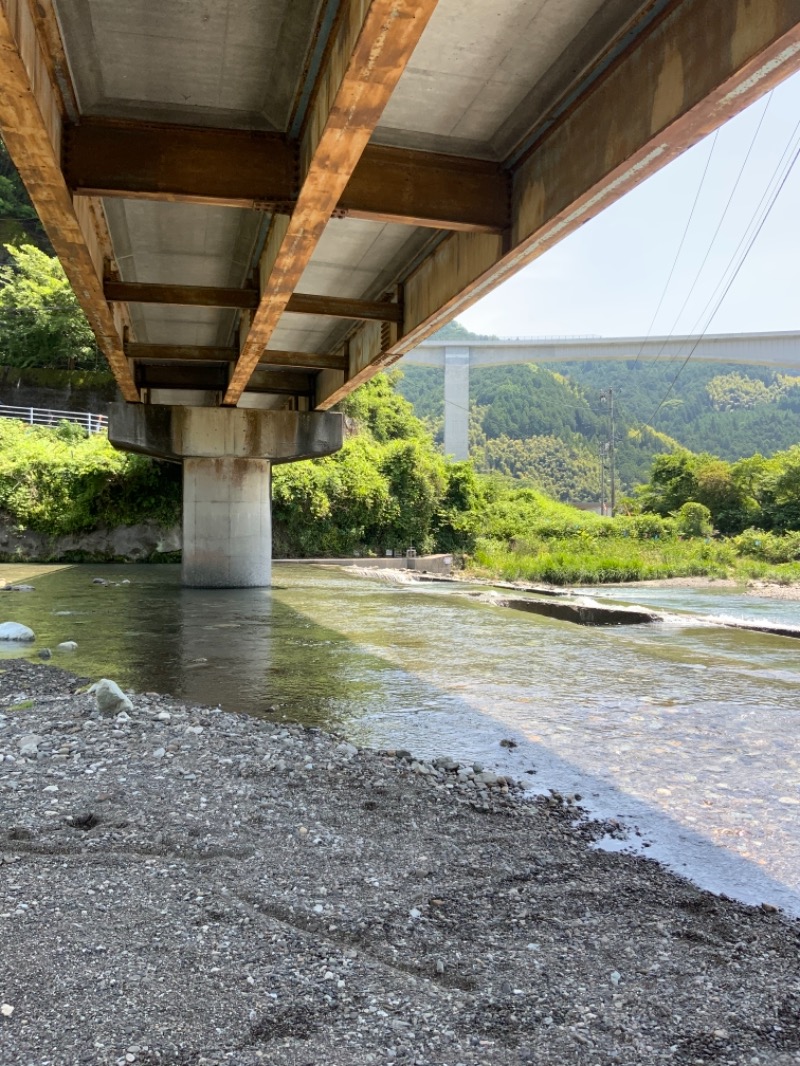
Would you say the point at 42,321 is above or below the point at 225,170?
above

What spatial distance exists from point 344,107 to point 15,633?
9.58 meters

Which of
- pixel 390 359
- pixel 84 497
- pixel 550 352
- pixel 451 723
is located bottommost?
pixel 451 723

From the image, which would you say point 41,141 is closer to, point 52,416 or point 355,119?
point 355,119

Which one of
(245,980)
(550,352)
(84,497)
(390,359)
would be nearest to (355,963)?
(245,980)

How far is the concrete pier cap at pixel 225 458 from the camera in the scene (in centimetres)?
2220

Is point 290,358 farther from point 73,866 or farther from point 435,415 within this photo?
point 435,415

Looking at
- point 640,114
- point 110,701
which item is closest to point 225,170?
point 640,114

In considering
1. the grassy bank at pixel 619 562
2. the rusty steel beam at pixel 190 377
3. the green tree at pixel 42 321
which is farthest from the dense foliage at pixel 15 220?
the rusty steel beam at pixel 190 377

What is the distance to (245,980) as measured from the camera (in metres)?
3.24

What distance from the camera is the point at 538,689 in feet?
32.8

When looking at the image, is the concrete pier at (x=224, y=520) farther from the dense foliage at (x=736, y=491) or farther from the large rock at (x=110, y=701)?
the dense foliage at (x=736, y=491)

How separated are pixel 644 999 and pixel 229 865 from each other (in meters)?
2.13

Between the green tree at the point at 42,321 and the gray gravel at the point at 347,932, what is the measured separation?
141ft

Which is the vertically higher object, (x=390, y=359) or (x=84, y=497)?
(x=390, y=359)
